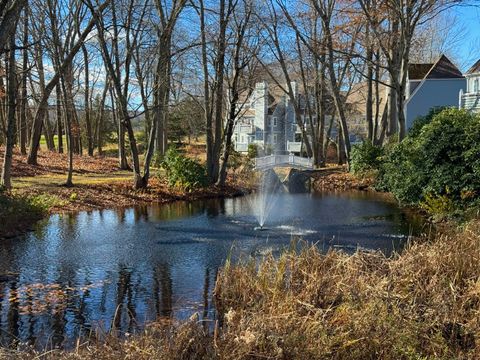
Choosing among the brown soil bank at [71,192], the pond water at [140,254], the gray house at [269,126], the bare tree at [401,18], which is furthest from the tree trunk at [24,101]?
the gray house at [269,126]

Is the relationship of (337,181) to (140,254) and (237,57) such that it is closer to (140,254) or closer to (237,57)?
(237,57)

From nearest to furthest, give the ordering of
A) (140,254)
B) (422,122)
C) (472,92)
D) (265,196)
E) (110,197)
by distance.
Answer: (140,254), (110,197), (422,122), (265,196), (472,92)

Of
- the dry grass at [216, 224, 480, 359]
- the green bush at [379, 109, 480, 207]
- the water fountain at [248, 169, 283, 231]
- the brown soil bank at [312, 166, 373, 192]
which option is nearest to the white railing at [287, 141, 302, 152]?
the water fountain at [248, 169, 283, 231]

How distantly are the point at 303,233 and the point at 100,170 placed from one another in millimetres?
15943

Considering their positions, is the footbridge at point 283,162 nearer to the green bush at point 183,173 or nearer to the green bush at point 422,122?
the green bush at point 183,173

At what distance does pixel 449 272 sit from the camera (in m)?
6.27

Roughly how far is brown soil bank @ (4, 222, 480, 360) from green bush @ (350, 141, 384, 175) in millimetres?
18902

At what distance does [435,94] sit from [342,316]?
30589 millimetres

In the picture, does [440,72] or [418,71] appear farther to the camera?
[418,71]

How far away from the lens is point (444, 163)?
48.0 ft

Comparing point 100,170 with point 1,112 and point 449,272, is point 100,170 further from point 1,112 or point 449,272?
point 449,272

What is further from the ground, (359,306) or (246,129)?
(246,129)

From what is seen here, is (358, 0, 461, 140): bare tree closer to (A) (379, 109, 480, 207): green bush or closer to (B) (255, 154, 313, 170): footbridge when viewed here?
(A) (379, 109, 480, 207): green bush

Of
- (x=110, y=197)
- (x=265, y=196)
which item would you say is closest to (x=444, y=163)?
(x=265, y=196)
